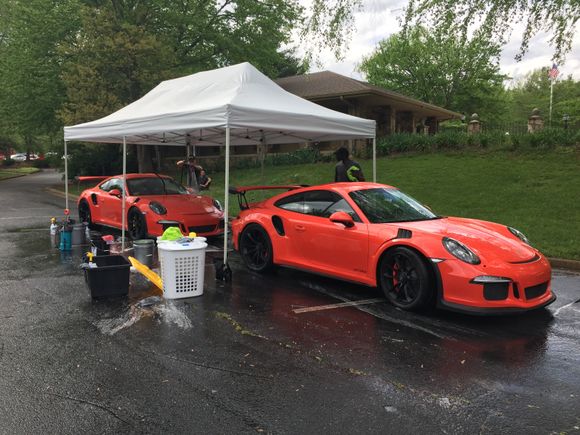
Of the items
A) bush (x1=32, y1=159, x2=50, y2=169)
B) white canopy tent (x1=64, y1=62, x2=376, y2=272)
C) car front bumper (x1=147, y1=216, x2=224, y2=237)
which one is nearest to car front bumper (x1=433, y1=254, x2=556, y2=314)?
white canopy tent (x1=64, y1=62, x2=376, y2=272)

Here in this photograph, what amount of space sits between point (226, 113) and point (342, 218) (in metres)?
2.02

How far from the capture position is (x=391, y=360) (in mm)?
3898

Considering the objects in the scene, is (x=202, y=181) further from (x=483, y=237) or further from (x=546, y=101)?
(x=546, y=101)

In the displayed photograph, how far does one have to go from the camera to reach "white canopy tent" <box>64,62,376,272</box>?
6.33m

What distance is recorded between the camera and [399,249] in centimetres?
508

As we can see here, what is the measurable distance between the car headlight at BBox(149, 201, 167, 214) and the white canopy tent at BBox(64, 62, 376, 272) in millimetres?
1467

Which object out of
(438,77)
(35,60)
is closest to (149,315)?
(35,60)

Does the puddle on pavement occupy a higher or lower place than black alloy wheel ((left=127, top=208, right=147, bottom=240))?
lower

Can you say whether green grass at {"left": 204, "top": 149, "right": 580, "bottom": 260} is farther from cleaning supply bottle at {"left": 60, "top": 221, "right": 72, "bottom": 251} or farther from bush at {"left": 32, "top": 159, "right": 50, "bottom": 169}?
bush at {"left": 32, "top": 159, "right": 50, "bottom": 169}

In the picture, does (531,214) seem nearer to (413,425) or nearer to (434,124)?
(413,425)

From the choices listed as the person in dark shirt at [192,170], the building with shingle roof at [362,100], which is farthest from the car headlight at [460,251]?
the building with shingle roof at [362,100]

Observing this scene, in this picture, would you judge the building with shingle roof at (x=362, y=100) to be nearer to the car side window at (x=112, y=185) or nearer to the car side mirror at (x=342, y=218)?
the car side window at (x=112, y=185)

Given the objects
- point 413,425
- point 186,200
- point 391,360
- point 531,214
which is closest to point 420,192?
point 531,214

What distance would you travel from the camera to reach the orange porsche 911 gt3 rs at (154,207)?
29.2 ft
